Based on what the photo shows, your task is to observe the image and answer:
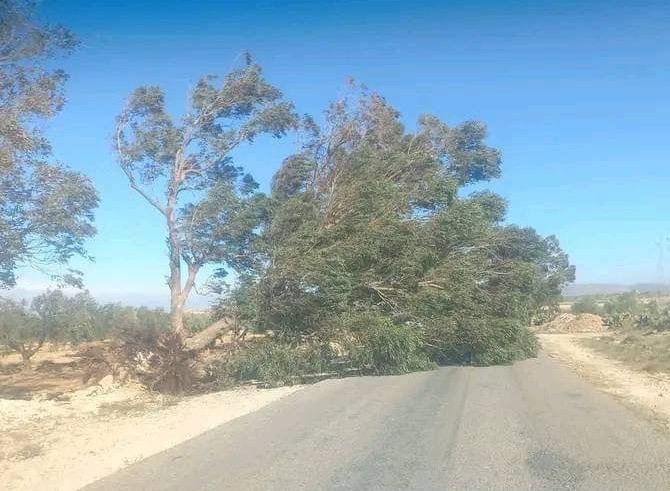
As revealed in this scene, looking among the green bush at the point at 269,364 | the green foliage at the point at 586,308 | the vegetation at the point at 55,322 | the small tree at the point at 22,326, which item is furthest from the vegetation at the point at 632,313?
the small tree at the point at 22,326

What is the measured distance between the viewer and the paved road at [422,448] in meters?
7.71

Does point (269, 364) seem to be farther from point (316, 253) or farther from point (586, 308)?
point (586, 308)

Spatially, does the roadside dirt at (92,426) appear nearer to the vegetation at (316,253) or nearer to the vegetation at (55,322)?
the vegetation at (316,253)

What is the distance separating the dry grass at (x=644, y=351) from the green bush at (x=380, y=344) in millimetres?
9177

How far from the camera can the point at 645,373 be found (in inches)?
872

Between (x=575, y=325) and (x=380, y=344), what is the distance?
47.8 meters

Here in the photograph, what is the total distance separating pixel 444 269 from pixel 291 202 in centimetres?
536

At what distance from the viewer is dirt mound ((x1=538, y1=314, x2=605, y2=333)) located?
2354 inches

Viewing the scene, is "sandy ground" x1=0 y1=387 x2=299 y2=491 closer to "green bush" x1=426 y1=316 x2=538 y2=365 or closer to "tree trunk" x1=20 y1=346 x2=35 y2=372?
"green bush" x1=426 y1=316 x2=538 y2=365

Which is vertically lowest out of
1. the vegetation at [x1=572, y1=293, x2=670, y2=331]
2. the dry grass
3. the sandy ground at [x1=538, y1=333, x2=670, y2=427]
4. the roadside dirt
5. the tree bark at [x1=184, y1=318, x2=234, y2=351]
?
the roadside dirt

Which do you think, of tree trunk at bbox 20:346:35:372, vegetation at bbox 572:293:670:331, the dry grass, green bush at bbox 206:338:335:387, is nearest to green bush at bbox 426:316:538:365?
green bush at bbox 206:338:335:387

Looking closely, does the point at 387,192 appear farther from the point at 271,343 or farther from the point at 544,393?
the point at 544,393

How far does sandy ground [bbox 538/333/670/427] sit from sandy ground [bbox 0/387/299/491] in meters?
8.12

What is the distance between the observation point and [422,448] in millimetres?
9445
